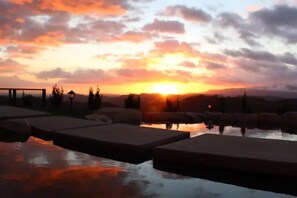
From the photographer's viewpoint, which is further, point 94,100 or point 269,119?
point 94,100

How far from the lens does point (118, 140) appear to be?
5.85 meters

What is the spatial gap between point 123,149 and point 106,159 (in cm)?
40

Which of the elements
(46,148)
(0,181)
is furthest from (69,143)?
(0,181)

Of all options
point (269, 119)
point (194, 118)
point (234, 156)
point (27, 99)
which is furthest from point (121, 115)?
point (234, 156)

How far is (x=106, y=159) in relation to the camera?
17.2 feet

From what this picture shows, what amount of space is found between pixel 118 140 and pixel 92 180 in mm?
1817

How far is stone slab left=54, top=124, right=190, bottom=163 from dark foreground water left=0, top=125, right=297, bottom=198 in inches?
16.0

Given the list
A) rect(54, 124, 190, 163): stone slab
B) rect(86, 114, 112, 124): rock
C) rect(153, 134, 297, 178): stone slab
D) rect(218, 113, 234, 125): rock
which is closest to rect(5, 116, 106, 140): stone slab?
rect(54, 124, 190, 163): stone slab

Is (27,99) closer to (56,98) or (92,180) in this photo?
(56,98)

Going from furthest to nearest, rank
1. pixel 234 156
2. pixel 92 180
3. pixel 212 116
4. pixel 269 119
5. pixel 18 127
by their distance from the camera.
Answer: pixel 212 116 → pixel 269 119 → pixel 18 127 → pixel 234 156 → pixel 92 180

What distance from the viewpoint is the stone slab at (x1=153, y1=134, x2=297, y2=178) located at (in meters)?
4.33

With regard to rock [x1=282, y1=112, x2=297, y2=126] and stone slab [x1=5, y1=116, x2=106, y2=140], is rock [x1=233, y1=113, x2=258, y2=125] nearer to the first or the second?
rock [x1=282, y1=112, x2=297, y2=126]

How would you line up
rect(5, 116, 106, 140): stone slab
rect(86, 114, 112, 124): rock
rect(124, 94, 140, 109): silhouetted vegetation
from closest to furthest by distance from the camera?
rect(5, 116, 106, 140): stone slab < rect(86, 114, 112, 124): rock < rect(124, 94, 140, 109): silhouetted vegetation

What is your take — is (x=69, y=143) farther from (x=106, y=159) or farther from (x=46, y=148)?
(x=106, y=159)
